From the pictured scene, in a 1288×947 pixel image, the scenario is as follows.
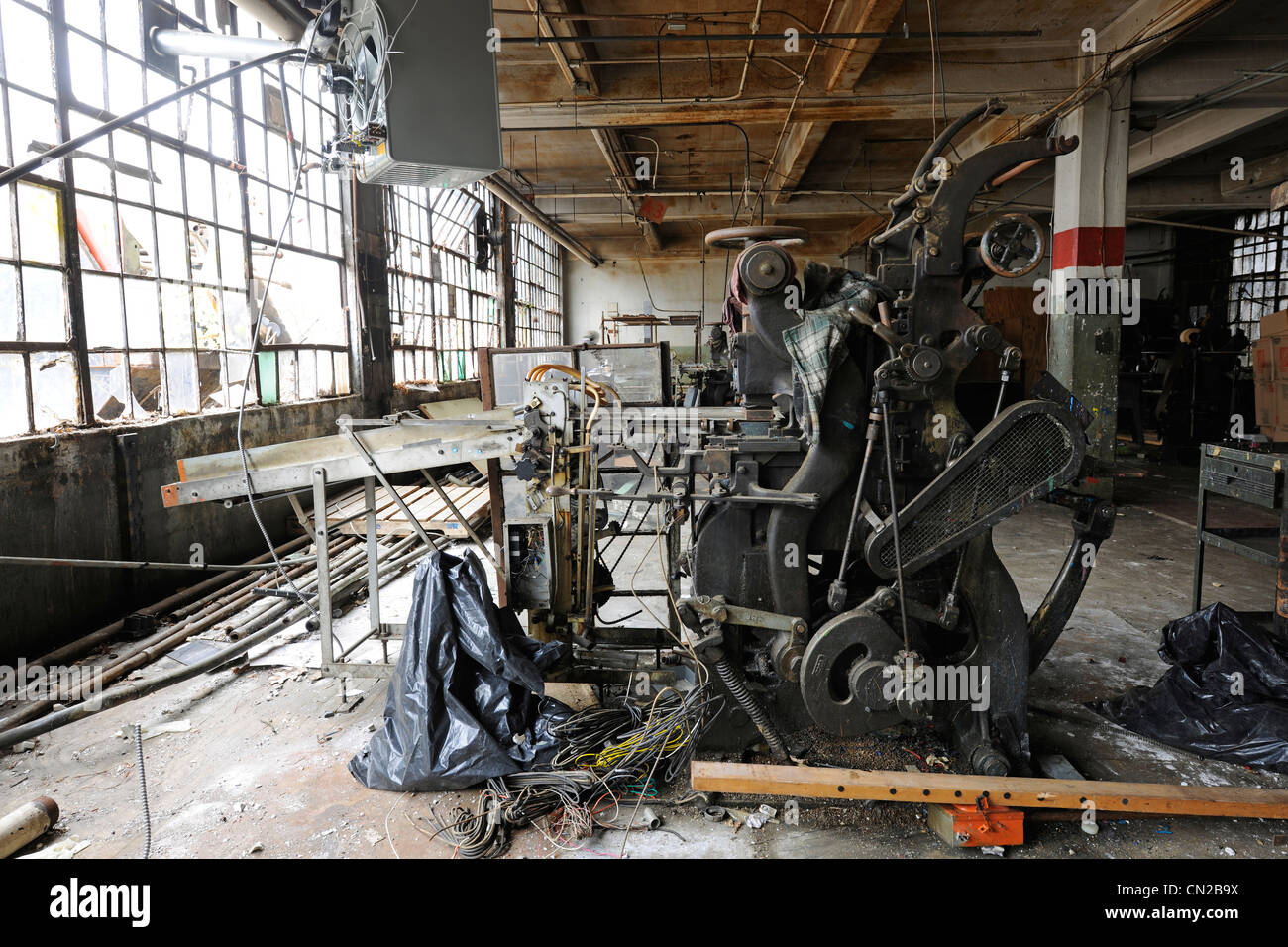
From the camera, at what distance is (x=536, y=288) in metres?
15.5

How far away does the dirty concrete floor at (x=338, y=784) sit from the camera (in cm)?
242

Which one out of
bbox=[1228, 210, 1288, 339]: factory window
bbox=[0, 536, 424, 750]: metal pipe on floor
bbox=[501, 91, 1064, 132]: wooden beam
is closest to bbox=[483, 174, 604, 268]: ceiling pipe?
bbox=[501, 91, 1064, 132]: wooden beam

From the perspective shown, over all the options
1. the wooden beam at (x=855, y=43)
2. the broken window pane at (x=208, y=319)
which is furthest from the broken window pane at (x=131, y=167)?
the wooden beam at (x=855, y=43)

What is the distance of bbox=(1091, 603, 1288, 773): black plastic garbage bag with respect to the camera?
9.40 ft

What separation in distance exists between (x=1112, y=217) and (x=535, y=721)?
7.19 meters

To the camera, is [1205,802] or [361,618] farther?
[361,618]

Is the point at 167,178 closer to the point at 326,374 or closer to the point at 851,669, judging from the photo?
the point at 326,374

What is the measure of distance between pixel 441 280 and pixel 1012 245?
345 inches

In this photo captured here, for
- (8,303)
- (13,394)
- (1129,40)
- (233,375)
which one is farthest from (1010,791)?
(1129,40)

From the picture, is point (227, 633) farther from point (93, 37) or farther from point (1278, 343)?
point (1278, 343)

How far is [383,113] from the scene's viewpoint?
285 centimetres

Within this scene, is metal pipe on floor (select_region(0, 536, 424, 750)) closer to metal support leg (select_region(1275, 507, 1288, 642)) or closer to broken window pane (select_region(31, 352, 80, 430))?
broken window pane (select_region(31, 352, 80, 430))

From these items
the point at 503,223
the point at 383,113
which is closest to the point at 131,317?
the point at 383,113

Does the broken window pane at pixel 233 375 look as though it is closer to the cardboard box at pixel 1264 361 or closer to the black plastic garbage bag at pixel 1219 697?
the black plastic garbage bag at pixel 1219 697
